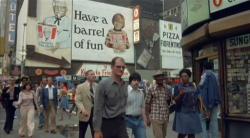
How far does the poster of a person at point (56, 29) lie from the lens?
131 feet

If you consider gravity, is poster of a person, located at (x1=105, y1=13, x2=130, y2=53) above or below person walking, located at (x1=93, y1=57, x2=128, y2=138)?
above

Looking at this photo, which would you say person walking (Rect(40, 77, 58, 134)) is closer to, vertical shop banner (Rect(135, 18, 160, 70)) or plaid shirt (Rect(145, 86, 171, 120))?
plaid shirt (Rect(145, 86, 171, 120))

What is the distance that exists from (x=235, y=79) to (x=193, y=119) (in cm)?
183

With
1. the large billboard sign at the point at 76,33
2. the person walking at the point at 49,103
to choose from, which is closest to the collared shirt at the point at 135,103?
the person walking at the point at 49,103

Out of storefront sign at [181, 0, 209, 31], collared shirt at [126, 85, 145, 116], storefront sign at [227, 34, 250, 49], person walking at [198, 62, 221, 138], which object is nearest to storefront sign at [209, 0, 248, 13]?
storefront sign at [181, 0, 209, 31]

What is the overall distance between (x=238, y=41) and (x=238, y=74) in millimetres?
716

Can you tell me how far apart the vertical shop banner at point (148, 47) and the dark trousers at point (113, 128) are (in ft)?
139

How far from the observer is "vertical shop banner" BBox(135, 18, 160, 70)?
157 ft

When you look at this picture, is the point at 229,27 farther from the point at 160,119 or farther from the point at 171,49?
the point at 171,49

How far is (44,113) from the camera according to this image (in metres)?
13.2

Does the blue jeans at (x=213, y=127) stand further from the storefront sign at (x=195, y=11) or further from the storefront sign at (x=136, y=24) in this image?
the storefront sign at (x=136, y=24)

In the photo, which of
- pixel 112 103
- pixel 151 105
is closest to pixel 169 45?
pixel 151 105

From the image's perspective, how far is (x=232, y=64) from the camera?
8344mm

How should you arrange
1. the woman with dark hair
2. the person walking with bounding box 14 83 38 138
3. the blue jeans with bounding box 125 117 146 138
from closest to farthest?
the woman with dark hair → the blue jeans with bounding box 125 117 146 138 → the person walking with bounding box 14 83 38 138
